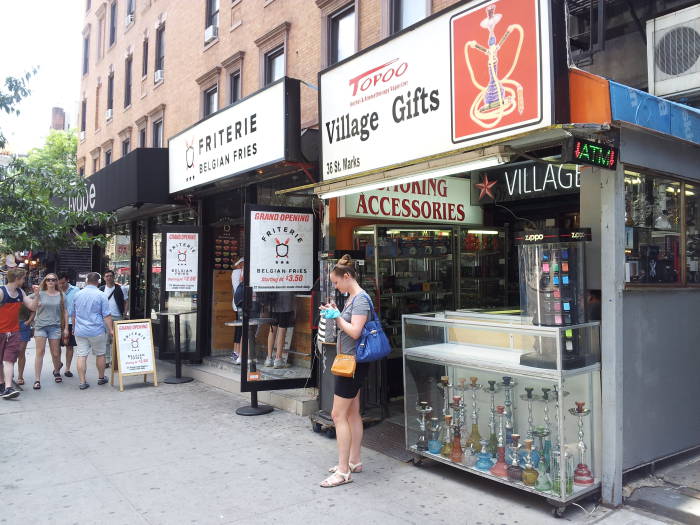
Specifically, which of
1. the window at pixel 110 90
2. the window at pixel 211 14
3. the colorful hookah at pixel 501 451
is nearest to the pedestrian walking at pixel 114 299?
the window at pixel 211 14

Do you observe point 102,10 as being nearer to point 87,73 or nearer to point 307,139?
point 87,73

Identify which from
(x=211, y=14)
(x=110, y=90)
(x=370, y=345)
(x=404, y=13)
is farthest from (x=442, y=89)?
(x=110, y=90)

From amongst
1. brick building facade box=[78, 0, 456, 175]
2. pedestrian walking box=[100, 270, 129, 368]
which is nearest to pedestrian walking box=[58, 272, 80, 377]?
pedestrian walking box=[100, 270, 129, 368]

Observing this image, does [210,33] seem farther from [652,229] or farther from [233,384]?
[652,229]

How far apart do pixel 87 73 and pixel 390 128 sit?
2198 cm

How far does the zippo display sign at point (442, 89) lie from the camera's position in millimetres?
4375

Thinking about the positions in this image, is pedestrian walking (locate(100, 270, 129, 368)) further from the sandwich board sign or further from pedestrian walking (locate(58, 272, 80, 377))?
A: the sandwich board sign

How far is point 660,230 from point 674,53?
1.77 metres

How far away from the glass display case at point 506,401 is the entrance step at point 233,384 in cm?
217

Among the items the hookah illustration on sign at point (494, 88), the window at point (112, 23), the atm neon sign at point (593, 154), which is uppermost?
the window at point (112, 23)

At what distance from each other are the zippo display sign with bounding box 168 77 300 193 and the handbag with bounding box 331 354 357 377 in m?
3.26

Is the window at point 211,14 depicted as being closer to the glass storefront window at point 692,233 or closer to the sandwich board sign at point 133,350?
the sandwich board sign at point 133,350

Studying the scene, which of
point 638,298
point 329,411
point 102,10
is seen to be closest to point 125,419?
point 329,411

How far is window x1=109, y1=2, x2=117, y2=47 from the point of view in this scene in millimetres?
20797
